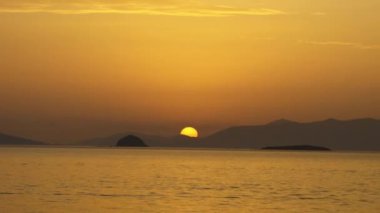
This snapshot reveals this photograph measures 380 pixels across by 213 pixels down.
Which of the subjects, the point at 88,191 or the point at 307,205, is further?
the point at 88,191

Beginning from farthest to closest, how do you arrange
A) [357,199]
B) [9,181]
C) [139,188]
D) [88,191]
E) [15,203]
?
[9,181], [139,188], [88,191], [357,199], [15,203]

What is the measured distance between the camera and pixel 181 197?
230ft

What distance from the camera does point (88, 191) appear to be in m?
75.7

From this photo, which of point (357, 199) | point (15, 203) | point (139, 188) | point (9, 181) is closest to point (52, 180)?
point (9, 181)

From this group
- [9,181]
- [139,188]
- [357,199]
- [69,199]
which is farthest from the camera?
[9,181]

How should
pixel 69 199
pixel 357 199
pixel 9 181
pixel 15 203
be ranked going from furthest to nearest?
1. pixel 9 181
2. pixel 357 199
3. pixel 69 199
4. pixel 15 203

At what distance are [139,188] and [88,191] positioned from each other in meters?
7.33

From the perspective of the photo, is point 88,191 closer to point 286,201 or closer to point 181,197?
point 181,197

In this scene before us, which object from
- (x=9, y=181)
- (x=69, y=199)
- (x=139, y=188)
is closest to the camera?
(x=69, y=199)

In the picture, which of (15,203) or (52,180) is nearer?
(15,203)

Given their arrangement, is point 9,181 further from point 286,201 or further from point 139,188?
point 286,201

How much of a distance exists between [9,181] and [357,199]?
39.7 m

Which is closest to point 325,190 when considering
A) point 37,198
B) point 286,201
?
point 286,201

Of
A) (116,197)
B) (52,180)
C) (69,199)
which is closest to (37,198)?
(69,199)
